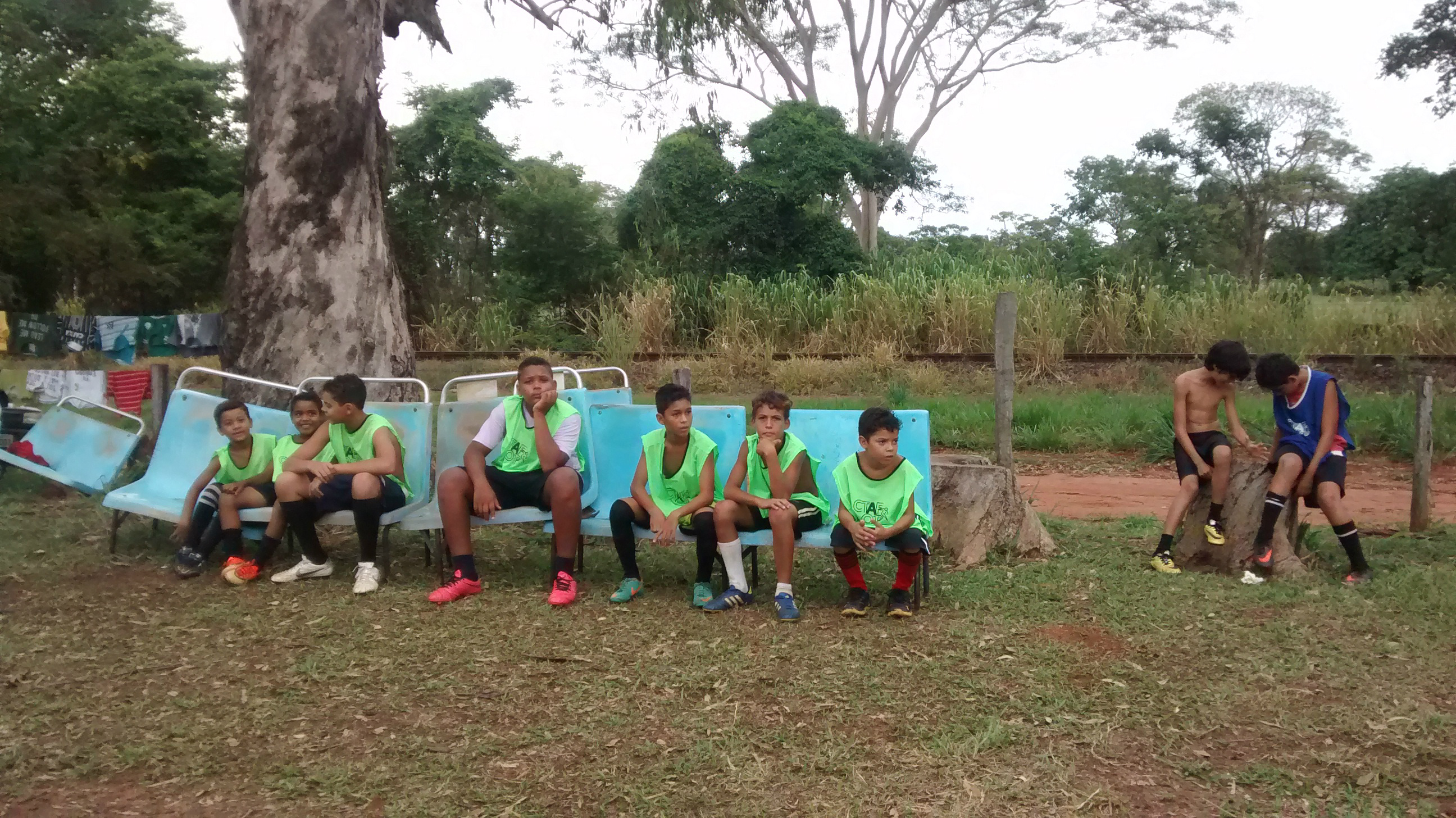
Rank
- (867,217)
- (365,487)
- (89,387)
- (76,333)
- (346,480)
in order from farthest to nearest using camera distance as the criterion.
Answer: (867,217), (76,333), (89,387), (346,480), (365,487)

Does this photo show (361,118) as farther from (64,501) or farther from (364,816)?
(364,816)

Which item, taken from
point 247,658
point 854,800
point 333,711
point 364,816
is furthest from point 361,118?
point 854,800

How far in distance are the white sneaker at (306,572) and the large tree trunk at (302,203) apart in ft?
5.20

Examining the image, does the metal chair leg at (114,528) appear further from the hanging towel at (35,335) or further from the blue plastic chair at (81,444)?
the hanging towel at (35,335)

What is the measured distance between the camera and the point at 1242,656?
13.4 feet

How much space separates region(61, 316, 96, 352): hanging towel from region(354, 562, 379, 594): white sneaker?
549 inches

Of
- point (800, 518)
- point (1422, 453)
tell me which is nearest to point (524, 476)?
point (800, 518)

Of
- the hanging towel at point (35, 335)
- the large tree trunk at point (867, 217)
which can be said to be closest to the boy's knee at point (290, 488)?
the hanging towel at point (35, 335)

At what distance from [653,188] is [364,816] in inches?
691

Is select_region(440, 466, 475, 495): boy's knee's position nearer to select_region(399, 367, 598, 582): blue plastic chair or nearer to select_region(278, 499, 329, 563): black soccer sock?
select_region(399, 367, 598, 582): blue plastic chair

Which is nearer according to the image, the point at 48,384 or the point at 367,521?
the point at 367,521

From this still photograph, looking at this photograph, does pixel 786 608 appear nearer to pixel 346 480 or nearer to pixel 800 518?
pixel 800 518

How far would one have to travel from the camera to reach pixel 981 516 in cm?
565

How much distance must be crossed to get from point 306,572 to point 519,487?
1.18m
